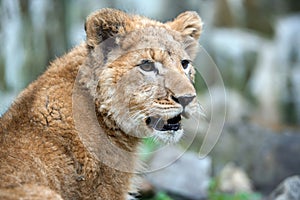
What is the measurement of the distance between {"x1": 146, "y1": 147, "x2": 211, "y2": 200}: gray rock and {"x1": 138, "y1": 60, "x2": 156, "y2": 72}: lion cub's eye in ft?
12.1

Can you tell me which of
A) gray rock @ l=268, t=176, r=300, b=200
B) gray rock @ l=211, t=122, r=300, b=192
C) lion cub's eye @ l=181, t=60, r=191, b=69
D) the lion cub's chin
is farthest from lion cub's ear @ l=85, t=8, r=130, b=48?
gray rock @ l=211, t=122, r=300, b=192

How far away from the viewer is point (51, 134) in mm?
5449

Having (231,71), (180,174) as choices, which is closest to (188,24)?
(180,174)

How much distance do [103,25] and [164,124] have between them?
1.04 metres

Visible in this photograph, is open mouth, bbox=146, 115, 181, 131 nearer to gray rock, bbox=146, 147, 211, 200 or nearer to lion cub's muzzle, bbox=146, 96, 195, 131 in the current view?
lion cub's muzzle, bbox=146, 96, 195, 131

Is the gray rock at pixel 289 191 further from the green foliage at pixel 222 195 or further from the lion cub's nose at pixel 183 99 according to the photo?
the lion cub's nose at pixel 183 99

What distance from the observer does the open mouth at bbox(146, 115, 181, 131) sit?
567 cm

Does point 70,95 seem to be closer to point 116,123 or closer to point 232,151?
point 116,123

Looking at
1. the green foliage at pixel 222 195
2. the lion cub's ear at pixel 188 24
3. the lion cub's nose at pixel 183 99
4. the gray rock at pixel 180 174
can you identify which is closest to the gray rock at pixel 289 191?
the green foliage at pixel 222 195

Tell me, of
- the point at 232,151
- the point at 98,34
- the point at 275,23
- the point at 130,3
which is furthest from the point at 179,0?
the point at 98,34

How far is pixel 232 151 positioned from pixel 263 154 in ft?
2.50

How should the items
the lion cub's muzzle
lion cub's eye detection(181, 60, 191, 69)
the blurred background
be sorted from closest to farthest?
the lion cub's muzzle → lion cub's eye detection(181, 60, 191, 69) → the blurred background

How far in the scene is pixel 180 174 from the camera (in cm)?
969

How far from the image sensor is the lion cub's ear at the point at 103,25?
18.6 feet
